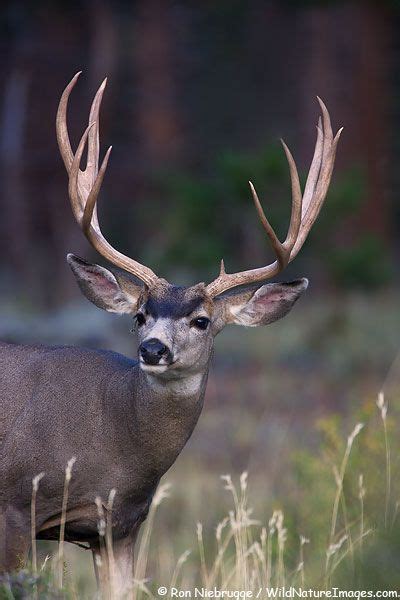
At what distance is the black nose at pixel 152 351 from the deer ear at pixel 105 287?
726 mm

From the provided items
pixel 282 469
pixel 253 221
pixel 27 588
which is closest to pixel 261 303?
pixel 27 588

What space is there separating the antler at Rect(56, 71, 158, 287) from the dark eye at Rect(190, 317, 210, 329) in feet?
1.10

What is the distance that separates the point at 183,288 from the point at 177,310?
232 millimetres

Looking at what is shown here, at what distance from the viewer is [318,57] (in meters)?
19.9

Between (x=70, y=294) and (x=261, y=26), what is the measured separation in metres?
7.58

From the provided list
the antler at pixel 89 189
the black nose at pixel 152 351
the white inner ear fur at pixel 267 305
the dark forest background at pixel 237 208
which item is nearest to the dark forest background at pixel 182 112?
the dark forest background at pixel 237 208

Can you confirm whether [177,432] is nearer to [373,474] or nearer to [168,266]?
[373,474]

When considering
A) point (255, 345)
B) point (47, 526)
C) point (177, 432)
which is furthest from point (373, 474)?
point (255, 345)

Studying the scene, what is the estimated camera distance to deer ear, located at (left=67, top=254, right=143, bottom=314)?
6586 millimetres

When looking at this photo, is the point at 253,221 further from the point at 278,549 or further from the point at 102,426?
the point at 102,426

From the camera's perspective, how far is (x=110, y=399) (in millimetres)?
6324

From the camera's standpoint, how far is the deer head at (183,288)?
6.16 m

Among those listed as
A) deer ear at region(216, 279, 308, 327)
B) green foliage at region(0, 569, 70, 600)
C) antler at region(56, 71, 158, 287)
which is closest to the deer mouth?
antler at region(56, 71, 158, 287)

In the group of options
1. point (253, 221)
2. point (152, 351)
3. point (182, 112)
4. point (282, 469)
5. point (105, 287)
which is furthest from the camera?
point (182, 112)
